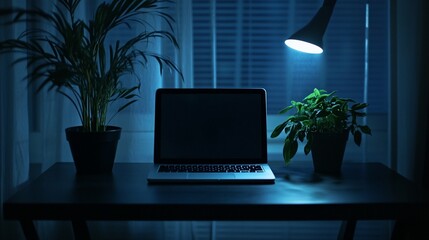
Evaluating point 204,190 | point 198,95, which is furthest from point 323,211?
point 198,95

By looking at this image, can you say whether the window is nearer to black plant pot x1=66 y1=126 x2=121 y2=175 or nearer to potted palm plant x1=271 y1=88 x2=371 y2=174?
potted palm plant x1=271 y1=88 x2=371 y2=174

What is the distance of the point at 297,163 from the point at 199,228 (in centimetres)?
51

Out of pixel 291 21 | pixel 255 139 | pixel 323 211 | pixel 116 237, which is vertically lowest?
pixel 116 237

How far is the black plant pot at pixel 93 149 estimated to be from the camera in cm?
167

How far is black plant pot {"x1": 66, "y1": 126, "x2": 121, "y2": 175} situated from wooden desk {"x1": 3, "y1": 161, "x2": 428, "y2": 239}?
0.29 feet

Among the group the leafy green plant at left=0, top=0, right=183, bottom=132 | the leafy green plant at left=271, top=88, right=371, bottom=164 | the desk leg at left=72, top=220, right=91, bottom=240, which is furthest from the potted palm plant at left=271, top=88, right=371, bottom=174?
the desk leg at left=72, top=220, right=91, bottom=240

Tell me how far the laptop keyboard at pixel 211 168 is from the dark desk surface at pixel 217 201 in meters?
0.11

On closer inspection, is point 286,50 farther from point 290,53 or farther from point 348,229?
point 348,229

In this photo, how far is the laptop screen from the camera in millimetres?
1783

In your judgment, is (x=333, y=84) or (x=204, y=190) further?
(x=333, y=84)

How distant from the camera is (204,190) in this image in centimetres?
151

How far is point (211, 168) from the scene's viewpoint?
170cm

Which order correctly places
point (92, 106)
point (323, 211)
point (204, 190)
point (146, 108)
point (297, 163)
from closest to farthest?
point (323, 211), point (204, 190), point (92, 106), point (297, 163), point (146, 108)

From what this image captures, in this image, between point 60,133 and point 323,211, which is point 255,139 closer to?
point 323,211
